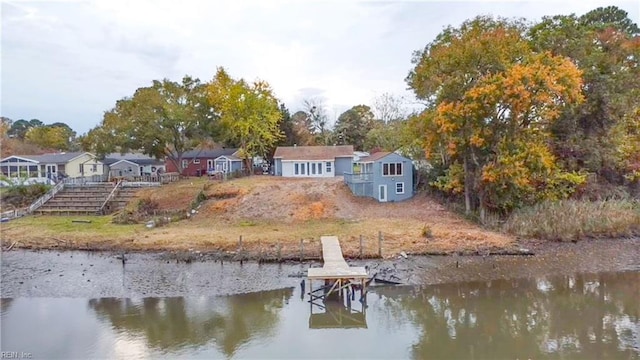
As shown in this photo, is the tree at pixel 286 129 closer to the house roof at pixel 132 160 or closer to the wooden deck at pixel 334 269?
the house roof at pixel 132 160

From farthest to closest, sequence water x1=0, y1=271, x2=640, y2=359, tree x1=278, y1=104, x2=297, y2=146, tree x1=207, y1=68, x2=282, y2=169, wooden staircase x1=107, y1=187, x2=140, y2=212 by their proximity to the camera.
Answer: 1. tree x1=278, y1=104, x2=297, y2=146
2. tree x1=207, y1=68, x2=282, y2=169
3. wooden staircase x1=107, y1=187, x2=140, y2=212
4. water x1=0, y1=271, x2=640, y2=359

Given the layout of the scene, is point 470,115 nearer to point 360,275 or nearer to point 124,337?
point 360,275

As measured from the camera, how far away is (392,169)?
109 feet

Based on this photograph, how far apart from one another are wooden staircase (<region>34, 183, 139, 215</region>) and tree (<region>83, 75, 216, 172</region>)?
381 cm

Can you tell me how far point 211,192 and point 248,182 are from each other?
3.61 metres

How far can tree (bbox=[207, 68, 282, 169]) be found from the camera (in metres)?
40.1

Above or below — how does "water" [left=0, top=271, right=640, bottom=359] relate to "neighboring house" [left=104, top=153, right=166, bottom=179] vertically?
below

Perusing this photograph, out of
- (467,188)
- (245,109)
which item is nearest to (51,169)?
(245,109)

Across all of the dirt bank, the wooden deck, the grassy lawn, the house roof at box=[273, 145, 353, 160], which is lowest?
the dirt bank

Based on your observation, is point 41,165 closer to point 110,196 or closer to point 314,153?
point 110,196

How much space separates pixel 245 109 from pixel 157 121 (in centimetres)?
780

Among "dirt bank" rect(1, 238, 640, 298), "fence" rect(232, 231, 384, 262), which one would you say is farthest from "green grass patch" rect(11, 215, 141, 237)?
"fence" rect(232, 231, 384, 262)

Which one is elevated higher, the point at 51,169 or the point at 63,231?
the point at 51,169

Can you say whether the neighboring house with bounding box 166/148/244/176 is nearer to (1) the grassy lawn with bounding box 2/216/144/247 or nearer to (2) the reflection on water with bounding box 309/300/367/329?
(1) the grassy lawn with bounding box 2/216/144/247
